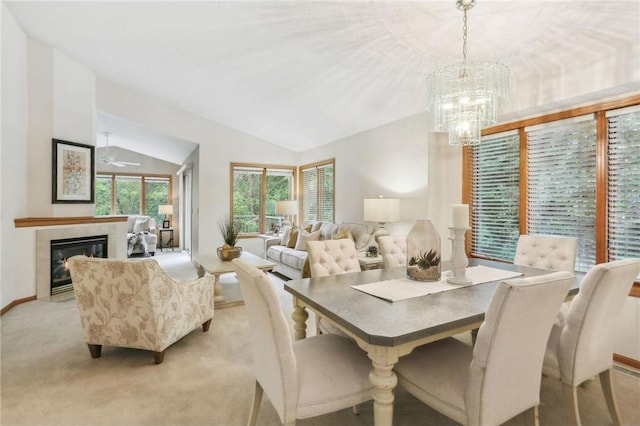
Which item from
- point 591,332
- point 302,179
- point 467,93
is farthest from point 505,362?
point 302,179

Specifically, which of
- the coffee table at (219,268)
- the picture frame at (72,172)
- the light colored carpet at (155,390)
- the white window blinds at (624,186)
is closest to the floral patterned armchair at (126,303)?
the light colored carpet at (155,390)

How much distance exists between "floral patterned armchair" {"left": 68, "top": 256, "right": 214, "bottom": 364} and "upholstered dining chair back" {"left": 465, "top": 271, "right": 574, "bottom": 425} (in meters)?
Answer: 2.08

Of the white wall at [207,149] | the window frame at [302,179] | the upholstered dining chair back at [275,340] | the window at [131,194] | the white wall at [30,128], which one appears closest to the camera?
the upholstered dining chair back at [275,340]

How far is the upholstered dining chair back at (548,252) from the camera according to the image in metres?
2.45

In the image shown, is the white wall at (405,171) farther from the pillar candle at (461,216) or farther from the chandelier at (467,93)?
the pillar candle at (461,216)

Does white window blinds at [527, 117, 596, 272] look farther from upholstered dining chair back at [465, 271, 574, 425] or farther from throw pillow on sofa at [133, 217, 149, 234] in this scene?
throw pillow on sofa at [133, 217, 149, 234]

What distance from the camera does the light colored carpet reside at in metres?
1.81

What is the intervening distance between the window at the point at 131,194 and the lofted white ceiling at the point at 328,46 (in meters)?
4.64

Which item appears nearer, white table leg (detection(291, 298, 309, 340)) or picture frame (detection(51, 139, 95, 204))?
white table leg (detection(291, 298, 309, 340))

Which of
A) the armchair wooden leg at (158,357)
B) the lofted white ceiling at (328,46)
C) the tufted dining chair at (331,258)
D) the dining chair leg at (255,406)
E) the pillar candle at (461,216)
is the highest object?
the lofted white ceiling at (328,46)

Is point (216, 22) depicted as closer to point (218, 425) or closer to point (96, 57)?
point (96, 57)

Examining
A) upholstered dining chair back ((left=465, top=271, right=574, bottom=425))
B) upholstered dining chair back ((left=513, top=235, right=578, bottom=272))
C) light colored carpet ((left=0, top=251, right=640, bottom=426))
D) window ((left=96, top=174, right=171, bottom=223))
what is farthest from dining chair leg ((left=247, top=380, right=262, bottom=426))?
window ((left=96, top=174, right=171, bottom=223))

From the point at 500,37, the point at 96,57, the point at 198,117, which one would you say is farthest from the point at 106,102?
the point at 500,37

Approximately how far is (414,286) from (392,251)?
2.90ft
